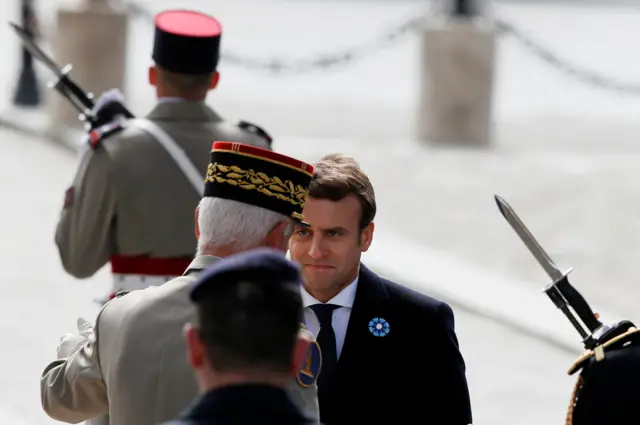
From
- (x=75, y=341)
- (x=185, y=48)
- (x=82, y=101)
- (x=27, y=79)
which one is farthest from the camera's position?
(x=27, y=79)

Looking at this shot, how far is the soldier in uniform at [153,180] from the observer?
18.6 ft

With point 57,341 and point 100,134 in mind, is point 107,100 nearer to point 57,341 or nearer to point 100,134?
point 100,134

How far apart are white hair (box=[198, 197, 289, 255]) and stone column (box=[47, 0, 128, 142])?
12395mm

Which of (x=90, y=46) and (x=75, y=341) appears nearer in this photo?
(x=75, y=341)

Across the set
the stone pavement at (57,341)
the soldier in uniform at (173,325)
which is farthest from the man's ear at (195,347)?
the stone pavement at (57,341)

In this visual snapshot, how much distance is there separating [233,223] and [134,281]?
6.83ft

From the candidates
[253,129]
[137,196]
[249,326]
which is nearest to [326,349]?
[249,326]

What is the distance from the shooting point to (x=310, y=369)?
354cm

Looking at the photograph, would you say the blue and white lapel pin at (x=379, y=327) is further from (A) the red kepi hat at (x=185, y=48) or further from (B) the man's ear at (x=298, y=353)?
(A) the red kepi hat at (x=185, y=48)

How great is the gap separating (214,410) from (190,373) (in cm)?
85

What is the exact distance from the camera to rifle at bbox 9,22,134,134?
19.7ft

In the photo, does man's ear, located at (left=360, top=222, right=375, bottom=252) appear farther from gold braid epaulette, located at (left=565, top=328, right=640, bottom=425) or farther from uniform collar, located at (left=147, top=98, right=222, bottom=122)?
uniform collar, located at (left=147, top=98, right=222, bottom=122)

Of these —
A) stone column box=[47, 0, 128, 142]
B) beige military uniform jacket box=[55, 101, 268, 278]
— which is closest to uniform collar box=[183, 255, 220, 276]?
beige military uniform jacket box=[55, 101, 268, 278]

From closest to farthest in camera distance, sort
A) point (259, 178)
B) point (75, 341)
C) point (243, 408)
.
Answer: point (243, 408) → point (259, 178) → point (75, 341)
